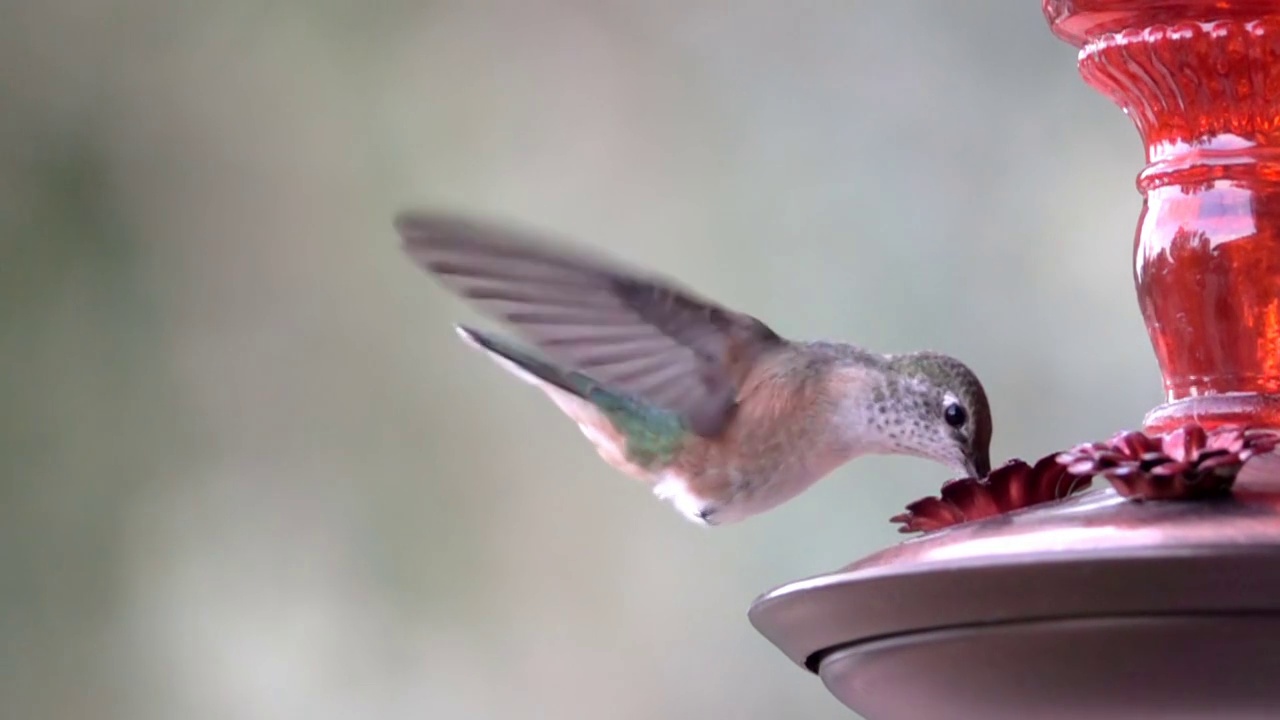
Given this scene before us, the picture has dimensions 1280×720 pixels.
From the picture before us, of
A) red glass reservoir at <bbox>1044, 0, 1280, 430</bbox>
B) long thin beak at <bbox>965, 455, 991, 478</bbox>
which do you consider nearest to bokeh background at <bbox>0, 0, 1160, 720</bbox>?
long thin beak at <bbox>965, 455, 991, 478</bbox>

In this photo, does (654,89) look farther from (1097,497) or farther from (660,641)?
(1097,497)

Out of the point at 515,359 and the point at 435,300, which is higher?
the point at 435,300

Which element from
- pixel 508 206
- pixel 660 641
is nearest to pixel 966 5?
pixel 508 206

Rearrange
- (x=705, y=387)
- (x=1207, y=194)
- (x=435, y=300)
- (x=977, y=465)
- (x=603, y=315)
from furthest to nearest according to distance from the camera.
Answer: (x=435, y=300)
(x=705, y=387)
(x=603, y=315)
(x=977, y=465)
(x=1207, y=194)

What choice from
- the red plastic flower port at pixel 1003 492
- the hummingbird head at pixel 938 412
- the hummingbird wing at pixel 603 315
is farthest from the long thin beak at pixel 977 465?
the red plastic flower port at pixel 1003 492

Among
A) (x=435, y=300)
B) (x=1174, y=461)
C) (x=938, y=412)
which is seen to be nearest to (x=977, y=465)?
(x=938, y=412)

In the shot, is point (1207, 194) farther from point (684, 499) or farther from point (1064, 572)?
point (684, 499)
